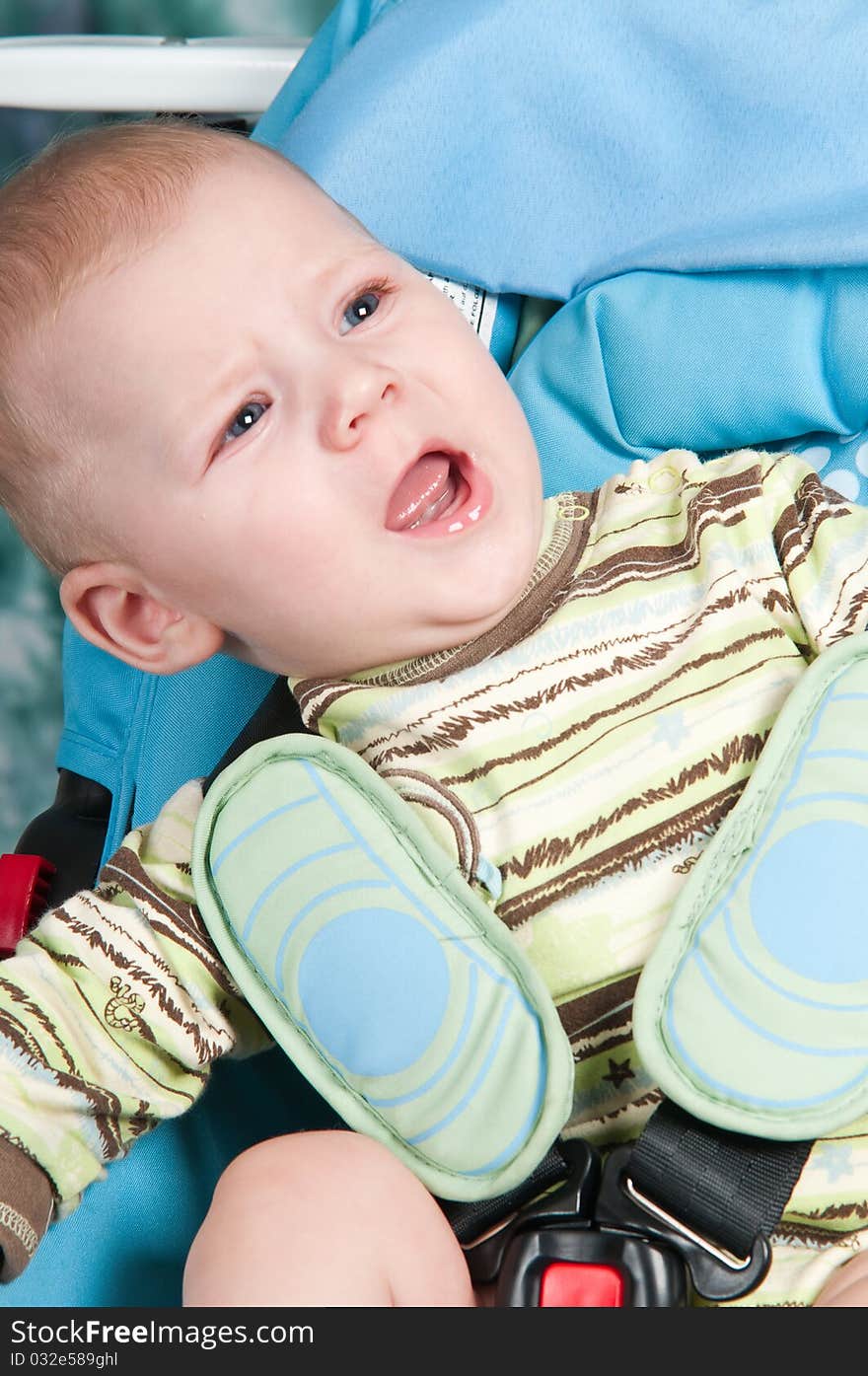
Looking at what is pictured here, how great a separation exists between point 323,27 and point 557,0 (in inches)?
9.4

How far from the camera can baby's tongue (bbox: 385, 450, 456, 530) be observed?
0.83 m

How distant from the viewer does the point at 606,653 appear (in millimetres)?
865

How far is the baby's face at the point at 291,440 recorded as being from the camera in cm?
81

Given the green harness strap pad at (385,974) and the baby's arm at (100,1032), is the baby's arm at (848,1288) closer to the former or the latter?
the green harness strap pad at (385,974)

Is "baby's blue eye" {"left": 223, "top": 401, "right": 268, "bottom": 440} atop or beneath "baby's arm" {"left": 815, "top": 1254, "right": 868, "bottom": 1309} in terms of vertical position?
atop

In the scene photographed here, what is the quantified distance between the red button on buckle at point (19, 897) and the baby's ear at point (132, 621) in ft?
0.61

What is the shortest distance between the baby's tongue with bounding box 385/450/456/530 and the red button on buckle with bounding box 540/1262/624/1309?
0.40 m

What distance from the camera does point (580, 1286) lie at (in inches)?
27.7

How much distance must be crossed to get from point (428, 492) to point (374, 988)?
11.0 inches

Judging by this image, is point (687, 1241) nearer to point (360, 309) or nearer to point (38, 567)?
point (360, 309)

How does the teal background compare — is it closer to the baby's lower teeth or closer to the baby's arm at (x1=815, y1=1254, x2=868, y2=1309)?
the baby's lower teeth

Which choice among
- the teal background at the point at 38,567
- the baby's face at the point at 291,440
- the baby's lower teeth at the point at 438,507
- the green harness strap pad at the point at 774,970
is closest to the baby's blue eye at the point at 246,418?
the baby's face at the point at 291,440

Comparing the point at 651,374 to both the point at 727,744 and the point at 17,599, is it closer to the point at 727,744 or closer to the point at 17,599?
the point at 727,744

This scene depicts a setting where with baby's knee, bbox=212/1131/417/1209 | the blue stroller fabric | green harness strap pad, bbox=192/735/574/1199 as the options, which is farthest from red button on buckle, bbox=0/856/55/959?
baby's knee, bbox=212/1131/417/1209
